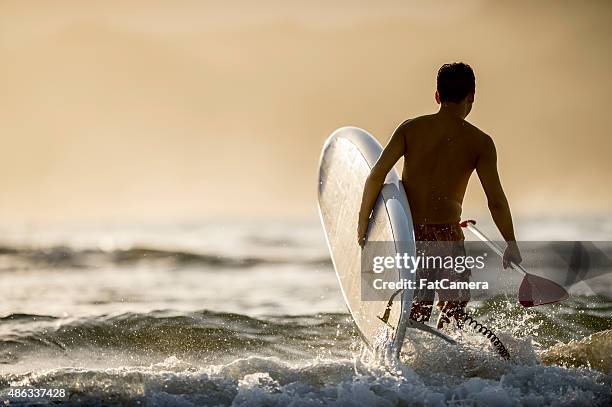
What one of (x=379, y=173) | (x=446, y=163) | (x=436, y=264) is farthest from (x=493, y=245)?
(x=379, y=173)

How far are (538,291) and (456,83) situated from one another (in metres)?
1.17

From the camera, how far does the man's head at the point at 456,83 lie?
491 cm

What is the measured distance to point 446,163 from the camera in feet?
16.2

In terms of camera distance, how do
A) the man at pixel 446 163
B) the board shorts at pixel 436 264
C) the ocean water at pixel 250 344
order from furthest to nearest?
the board shorts at pixel 436 264 < the man at pixel 446 163 < the ocean water at pixel 250 344

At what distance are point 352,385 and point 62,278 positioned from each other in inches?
372

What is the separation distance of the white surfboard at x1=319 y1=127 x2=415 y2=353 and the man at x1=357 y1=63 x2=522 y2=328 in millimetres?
124

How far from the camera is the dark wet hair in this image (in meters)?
4.91

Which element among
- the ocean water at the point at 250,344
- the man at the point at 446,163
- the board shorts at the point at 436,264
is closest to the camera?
the ocean water at the point at 250,344

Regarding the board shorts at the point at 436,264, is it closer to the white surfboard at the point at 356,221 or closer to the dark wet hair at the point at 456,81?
the white surfboard at the point at 356,221

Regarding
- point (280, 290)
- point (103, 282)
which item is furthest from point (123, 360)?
point (103, 282)

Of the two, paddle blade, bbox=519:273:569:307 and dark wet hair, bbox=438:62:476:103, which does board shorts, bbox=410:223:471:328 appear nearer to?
paddle blade, bbox=519:273:569:307

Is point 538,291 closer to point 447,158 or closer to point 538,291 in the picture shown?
point 538,291

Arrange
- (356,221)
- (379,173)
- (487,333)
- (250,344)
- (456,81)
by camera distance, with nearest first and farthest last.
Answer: (456,81) → (379,173) → (487,333) → (356,221) → (250,344)

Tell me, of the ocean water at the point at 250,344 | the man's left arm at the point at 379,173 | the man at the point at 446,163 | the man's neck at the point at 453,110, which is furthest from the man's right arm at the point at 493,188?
the ocean water at the point at 250,344
